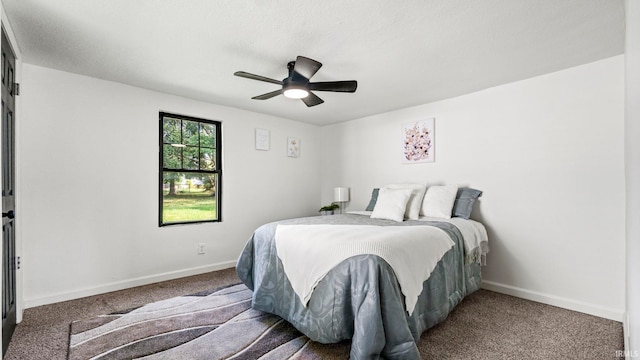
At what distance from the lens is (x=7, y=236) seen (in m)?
2.12

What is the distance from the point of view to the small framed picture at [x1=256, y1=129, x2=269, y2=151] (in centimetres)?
435

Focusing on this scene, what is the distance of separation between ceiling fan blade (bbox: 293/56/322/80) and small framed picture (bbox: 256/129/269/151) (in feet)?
6.96

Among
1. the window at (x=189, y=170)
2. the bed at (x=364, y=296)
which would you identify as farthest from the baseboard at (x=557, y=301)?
the window at (x=189, y=170)

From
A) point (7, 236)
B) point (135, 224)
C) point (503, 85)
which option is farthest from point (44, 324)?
point (503, 85)

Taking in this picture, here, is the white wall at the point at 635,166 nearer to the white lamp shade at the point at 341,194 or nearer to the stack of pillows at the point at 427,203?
the stack of pillows at the point at 427,203

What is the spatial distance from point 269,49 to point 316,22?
53cm

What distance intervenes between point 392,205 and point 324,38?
6.09 feet

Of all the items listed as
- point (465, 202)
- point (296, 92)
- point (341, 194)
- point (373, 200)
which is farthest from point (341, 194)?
point (296, 92)

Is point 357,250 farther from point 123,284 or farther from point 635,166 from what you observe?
point 123,284

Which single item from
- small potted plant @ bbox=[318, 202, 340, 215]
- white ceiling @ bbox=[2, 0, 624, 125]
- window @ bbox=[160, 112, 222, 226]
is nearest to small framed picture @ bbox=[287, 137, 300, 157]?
small potted plant @ bbox=[318, 202, 340, 215]

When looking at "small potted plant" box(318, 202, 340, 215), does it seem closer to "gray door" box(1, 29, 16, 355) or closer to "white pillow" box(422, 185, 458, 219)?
"white pillow" box(422, 185, 458, 219)

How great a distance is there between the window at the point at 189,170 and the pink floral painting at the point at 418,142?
8.17 feet

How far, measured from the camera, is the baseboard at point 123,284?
276 centimetres

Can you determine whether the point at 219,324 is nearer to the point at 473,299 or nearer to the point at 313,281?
the point at 313,281
